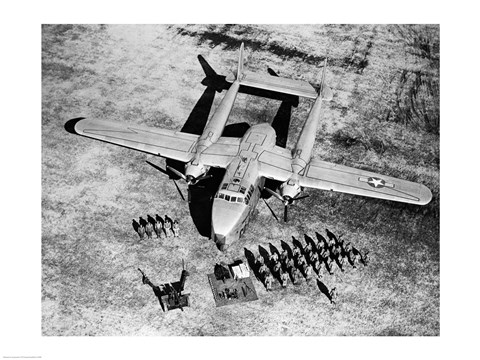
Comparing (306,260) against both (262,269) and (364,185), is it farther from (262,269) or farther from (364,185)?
(364,185)

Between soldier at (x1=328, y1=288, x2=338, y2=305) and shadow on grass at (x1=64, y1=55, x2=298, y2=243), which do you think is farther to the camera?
shadow on grass at (x1=64, y1=55, x2=298, y2=243)

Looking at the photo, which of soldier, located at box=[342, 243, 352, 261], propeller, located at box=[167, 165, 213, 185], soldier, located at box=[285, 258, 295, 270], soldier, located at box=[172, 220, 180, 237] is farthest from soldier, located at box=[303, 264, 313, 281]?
propeller, located at box=[167, 165, 213, 185]

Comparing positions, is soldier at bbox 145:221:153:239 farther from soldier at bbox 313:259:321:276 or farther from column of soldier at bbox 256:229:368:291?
soldier at bbox 313:259:321:276

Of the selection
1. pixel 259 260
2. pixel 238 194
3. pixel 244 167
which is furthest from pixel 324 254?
pixel 244 167

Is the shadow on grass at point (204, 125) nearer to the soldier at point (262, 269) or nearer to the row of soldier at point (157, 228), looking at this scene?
the row of soldier at point (157, 228)
